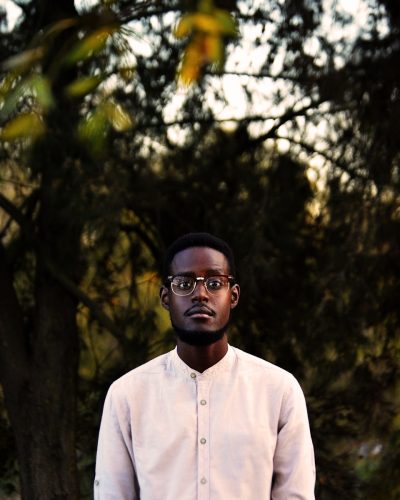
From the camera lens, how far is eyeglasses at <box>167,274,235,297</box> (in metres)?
2.36

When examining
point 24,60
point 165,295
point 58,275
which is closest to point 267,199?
point 58,275

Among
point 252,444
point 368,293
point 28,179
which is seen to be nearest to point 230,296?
point 252,444

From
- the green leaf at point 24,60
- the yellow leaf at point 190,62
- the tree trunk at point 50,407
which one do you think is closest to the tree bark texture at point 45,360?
the tree trunk at point 50,407

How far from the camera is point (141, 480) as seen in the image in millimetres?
2361

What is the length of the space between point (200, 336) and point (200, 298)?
3.3 inches

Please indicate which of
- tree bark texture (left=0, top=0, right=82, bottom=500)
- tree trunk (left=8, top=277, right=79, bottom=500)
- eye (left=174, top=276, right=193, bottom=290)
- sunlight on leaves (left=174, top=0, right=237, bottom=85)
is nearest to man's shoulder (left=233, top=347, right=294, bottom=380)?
eye (left=174, top=276, right=193, bottom=290)

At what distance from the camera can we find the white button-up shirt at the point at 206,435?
231cm

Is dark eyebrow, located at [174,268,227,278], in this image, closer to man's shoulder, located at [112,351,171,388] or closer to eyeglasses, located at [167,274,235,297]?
eyeglasses, located at [167,274,235,297]

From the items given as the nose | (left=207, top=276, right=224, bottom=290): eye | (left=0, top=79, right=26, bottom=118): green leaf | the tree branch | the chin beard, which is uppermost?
the tree branch

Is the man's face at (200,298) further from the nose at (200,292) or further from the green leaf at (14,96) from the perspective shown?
the green leaf at (14,96)

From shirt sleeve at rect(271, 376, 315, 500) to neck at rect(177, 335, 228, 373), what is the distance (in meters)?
0.18

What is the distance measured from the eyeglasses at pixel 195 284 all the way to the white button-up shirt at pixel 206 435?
0.17m

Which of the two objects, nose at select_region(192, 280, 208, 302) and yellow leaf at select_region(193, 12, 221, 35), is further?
nose at select_region(192, 280, 208, 302)


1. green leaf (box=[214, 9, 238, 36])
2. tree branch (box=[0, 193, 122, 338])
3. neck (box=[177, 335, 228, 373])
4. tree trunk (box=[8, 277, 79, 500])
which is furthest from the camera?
tree trunk (box=[8, 277, 79, 500])
